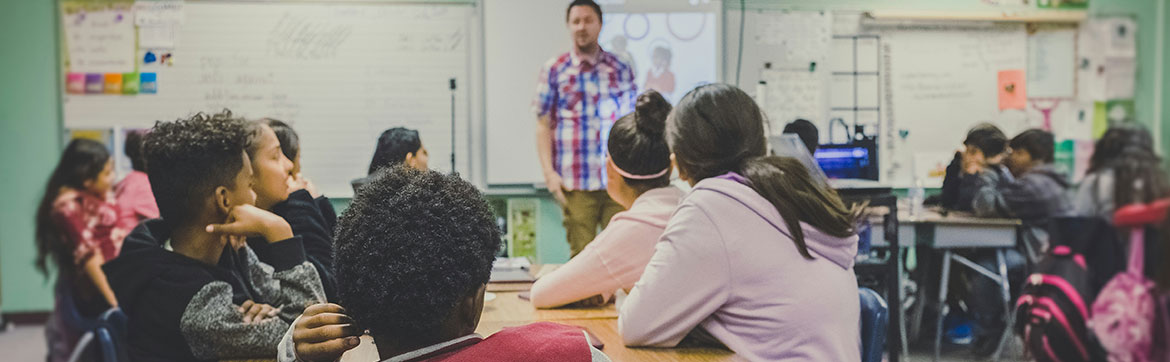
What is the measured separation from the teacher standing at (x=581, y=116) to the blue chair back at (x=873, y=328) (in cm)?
238

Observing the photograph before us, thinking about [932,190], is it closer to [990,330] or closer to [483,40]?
[990,330]

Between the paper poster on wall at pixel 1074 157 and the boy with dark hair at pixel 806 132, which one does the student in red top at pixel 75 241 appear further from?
the boy with dark hair at pixel 806 132

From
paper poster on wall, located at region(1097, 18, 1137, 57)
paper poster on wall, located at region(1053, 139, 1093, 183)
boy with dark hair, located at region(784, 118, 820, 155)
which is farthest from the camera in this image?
boy with dark hair, located at region(784, 118, 820, 155)

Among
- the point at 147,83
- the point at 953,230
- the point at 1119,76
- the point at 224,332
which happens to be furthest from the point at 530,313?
the point at 147,83

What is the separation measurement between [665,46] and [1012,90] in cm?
167

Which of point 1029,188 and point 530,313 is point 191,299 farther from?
point 1029,188

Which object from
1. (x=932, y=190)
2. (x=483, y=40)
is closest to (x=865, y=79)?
(x=932, y=190)

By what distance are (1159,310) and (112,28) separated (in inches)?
185

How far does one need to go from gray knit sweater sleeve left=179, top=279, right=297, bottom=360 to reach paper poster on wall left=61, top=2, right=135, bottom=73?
358 centimetres

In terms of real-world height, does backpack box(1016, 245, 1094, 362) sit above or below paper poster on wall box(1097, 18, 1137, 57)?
below

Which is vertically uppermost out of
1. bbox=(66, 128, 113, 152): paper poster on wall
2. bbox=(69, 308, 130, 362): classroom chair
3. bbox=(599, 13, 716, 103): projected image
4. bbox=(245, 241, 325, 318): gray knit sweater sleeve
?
bbox=(599, 13, 716, 103): projected image

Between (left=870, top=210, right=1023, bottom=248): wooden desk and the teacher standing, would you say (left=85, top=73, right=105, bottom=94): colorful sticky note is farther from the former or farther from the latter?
(left=870, top=210, right=1023, bottom=248): wooden desk

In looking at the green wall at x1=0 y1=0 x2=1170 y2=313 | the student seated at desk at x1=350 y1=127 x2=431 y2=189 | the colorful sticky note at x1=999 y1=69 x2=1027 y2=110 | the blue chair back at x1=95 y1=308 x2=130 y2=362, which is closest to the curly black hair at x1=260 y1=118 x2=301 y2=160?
the blue chair back at x1=95 y1=308 x2=130 y2=362

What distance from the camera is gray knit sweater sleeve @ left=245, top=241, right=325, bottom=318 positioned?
1.61 metres
